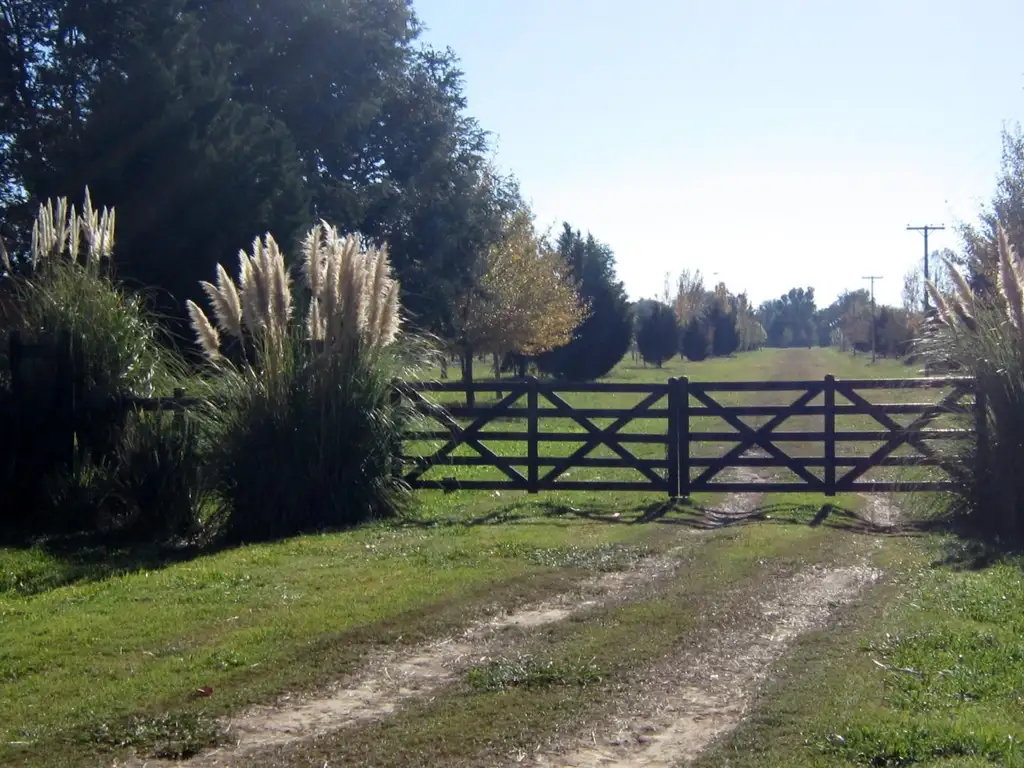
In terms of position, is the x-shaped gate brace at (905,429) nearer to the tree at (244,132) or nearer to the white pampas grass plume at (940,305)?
the white pampas grass plume at (940,305)

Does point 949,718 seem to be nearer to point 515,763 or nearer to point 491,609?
point 515,763

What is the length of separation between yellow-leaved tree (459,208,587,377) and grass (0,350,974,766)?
24.6 meters

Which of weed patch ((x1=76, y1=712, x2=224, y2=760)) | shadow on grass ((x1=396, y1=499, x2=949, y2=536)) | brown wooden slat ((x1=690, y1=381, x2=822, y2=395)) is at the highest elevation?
brown wooden slat ((x1=690, y1=381, x2=822, y2=395))

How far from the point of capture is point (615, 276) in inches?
2291

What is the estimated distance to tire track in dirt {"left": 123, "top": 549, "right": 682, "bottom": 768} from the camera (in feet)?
17.9

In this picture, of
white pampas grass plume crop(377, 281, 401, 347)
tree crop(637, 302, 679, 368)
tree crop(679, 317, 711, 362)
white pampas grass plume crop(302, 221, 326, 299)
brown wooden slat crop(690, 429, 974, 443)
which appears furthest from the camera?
tree crop(679, 317, 711, 362)

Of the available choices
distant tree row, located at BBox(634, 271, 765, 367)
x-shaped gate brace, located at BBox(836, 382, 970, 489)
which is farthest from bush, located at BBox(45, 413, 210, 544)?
distant tree row, located at BBox(634, 271, 765, 367)

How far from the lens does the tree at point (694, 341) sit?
292ft

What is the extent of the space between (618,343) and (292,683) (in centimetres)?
4840

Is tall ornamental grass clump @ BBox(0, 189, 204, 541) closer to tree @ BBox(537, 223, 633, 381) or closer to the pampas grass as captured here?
the pampas grass

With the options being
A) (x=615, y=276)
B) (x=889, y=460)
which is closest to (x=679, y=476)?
(x=889, y=460)

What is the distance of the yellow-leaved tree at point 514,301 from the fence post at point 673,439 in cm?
2180

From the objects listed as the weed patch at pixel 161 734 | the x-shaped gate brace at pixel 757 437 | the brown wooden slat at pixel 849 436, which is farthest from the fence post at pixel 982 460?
the weed patch at pixel 161 734

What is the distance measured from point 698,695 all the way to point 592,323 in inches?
1890
